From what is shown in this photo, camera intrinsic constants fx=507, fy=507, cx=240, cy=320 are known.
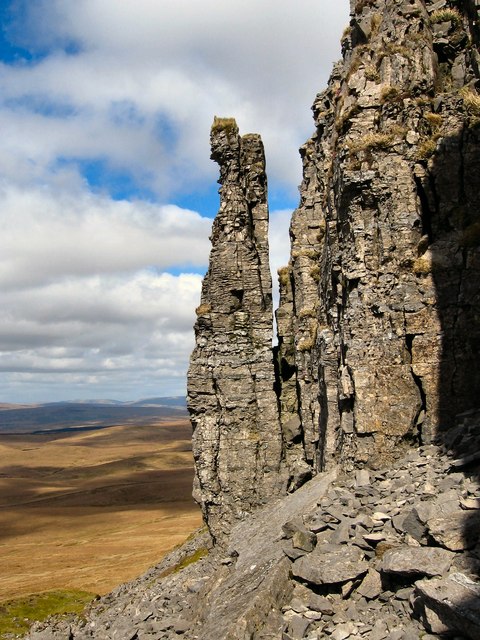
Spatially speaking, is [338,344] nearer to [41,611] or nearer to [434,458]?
[434,458]

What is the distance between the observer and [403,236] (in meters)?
28.2

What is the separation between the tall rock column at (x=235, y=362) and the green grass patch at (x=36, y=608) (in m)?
27.1

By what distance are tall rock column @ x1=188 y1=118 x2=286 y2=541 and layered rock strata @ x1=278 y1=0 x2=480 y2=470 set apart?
34.3 ft

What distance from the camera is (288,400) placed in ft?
152

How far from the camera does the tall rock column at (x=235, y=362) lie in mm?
43781

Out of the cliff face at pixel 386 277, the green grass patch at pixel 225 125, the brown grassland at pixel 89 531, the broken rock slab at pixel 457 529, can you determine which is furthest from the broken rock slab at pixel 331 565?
the brown grassland at pixel 89 531

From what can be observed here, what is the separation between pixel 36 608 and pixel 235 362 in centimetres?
4509

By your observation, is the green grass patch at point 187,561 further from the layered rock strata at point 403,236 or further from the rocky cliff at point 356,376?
the layered rock strata at point 403,236

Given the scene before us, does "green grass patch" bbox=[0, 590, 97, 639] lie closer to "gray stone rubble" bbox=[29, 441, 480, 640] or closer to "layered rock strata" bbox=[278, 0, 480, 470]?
"gray stone rubble" bbox=[29, 441, 480, 640]

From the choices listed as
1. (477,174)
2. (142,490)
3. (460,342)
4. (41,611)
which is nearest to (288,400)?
(460,342)

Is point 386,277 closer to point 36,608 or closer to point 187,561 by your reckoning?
point 187,561

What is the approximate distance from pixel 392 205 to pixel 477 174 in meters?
4.58

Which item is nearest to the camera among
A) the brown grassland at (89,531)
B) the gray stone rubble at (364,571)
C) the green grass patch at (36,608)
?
the gray stone rubble at (364,571)

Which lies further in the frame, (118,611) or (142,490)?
(142,490)
